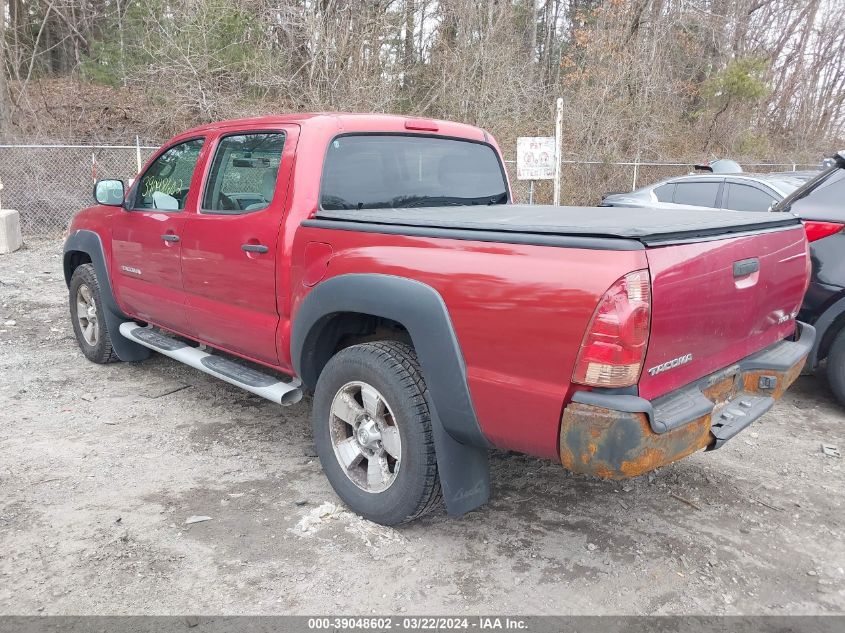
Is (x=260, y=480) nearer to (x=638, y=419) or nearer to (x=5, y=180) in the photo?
(x=638, y=419)

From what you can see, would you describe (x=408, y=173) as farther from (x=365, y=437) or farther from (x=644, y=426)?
(x=644, y=426)

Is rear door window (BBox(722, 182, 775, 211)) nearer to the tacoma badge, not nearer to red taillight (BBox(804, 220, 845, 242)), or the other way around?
red taillight (BBox(804, 220, 845, 242))

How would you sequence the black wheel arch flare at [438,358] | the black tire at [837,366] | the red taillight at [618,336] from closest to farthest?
the red taillight at [618,336]
the black wheel arch flare at [438,358]
the black tire at [837,366]

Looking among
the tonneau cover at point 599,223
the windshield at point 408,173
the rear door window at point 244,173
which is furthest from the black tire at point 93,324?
the tonneau cover at point 599,223

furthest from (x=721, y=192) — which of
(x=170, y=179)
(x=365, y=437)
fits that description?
(x=365, y=437)

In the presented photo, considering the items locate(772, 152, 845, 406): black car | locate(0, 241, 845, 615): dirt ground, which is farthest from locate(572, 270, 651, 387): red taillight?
locate(772, 152, 845, 406): black car

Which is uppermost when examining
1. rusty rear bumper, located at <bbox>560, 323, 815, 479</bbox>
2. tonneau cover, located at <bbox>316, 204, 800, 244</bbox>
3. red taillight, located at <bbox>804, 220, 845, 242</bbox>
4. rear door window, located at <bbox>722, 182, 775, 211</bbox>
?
tonneau cover, located at <bbox>316, 204, 800, 244</bbox>

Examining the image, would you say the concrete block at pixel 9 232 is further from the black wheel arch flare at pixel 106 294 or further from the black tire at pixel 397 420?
the black tire at pixel 397 420

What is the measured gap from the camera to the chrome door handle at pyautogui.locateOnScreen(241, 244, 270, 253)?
139 inches

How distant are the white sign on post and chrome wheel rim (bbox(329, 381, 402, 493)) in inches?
343

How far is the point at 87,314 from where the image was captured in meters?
5.71

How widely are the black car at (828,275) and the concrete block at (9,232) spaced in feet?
36.4

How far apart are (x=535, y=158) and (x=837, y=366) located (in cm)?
744

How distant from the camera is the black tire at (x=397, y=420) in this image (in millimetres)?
2881
